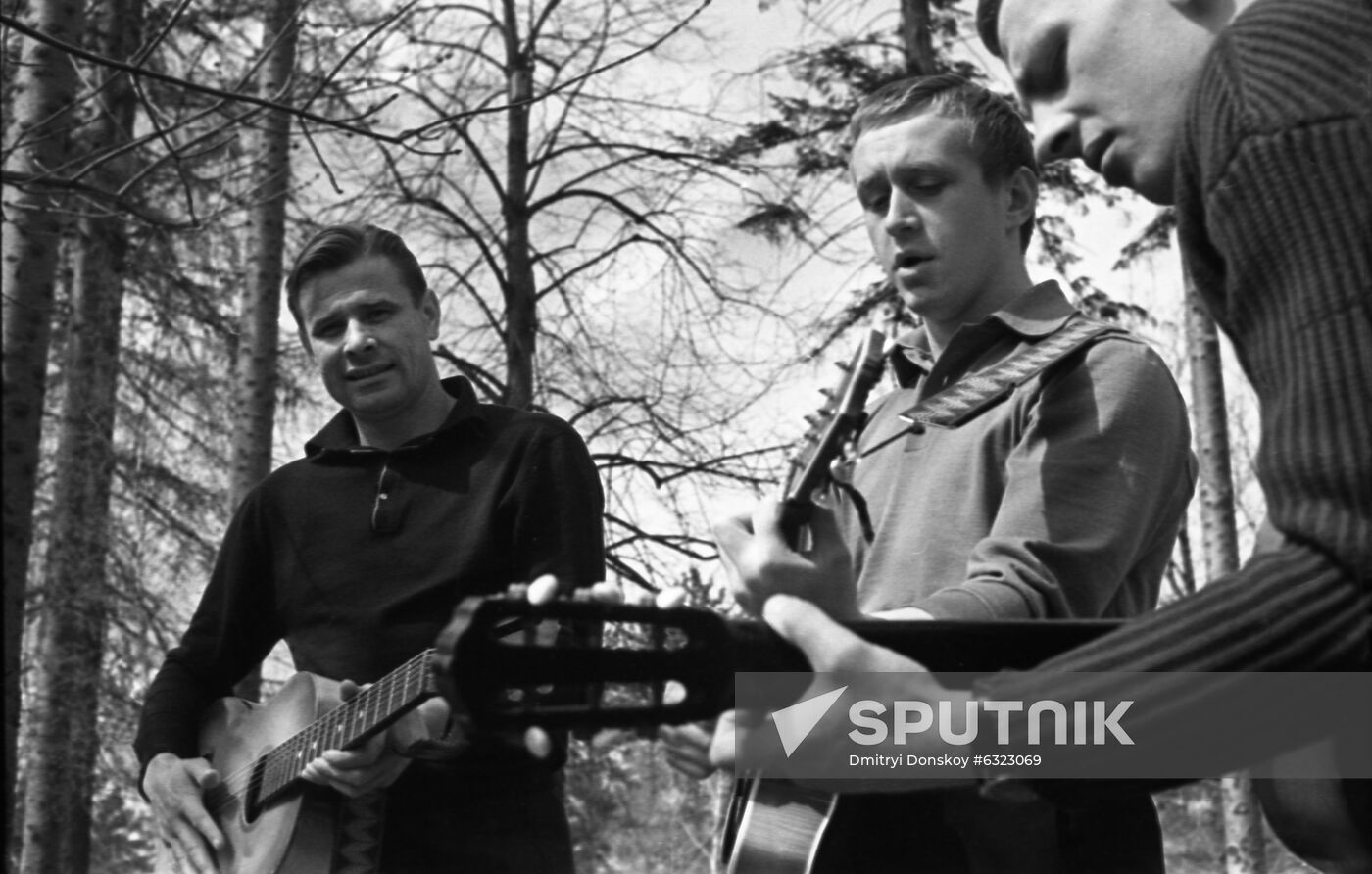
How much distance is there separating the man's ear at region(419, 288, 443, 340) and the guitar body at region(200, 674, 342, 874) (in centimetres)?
90

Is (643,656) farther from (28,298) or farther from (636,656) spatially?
(28,298)

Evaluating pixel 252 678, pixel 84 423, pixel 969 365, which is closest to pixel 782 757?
pixel 969 365

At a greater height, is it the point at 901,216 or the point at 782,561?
the point at 901,216

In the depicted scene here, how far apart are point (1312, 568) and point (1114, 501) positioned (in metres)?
0.94

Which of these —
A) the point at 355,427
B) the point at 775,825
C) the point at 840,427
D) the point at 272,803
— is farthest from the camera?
the point at 355,427

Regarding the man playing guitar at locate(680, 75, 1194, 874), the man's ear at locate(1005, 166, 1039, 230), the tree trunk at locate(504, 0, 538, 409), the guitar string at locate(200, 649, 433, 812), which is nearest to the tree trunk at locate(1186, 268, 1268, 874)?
the tree trunk at locate(504, 0, 538, 409)

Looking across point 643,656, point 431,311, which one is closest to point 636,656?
point 643,656

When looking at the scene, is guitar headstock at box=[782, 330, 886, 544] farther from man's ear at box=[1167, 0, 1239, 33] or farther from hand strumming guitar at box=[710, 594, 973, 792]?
man's ear at box=[1167, 0, 1239, 33]

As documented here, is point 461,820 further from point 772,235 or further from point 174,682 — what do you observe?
point 772,235

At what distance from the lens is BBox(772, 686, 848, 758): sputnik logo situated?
1.55 meters

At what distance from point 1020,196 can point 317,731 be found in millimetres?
1806

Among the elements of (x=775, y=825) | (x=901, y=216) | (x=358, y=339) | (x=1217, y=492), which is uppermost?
(x=1217, y=492)

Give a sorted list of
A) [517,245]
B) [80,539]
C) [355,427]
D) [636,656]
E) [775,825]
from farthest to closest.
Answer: [517,245], [80,539], [355,427], [775,825], [636,656]

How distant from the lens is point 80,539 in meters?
10.0
